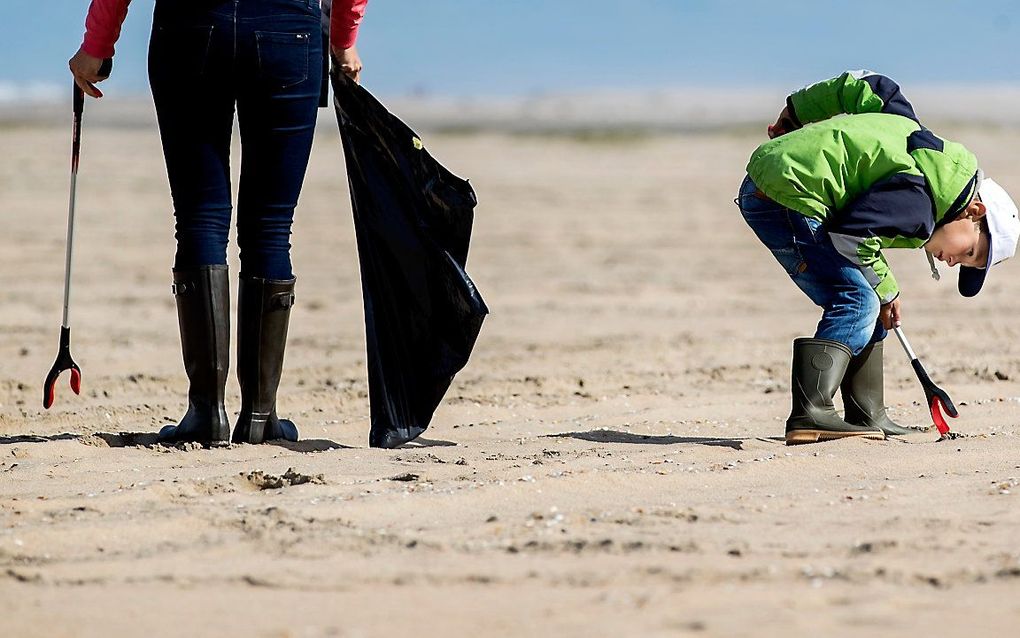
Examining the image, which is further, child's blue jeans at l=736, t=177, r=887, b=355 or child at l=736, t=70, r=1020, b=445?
child's blue jeans at l=736, t=177, r=887, b=355

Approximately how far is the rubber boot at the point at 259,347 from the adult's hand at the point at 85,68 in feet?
2.35

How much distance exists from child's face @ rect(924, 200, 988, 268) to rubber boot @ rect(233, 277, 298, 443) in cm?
187

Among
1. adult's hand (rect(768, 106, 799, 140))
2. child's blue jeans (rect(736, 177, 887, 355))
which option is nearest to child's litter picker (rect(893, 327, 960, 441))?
child's blue jeans (rect(736, 177, 887, 355))

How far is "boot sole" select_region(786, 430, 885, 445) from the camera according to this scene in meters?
3.82

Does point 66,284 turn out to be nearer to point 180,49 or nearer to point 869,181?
point 180,49

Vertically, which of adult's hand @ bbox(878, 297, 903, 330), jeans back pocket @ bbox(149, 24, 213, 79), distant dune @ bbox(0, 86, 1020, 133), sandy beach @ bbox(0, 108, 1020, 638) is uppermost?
distant dune @ bbox(0, 86, 1020, 133)

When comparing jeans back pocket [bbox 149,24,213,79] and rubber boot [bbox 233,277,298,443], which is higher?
jeans back pocket [bbox 149,24,213,79]

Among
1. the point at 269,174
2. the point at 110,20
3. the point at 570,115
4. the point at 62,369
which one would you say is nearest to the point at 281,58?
the point at 269,174

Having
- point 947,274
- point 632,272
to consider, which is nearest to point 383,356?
point 632,272

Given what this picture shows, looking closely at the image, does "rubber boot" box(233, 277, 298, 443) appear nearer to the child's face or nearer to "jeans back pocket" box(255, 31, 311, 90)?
"jeans back pocket" box(255, 31, 311, 90)

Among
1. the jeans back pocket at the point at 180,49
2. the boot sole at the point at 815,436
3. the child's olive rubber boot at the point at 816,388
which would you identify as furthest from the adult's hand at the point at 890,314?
the jeans back pocket at the point at 180,49

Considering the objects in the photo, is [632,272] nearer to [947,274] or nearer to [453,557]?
[947,274]

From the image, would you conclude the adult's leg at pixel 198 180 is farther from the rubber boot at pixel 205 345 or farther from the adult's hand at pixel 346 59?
the adult's hand at pixel 346 59

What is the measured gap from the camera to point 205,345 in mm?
3777
